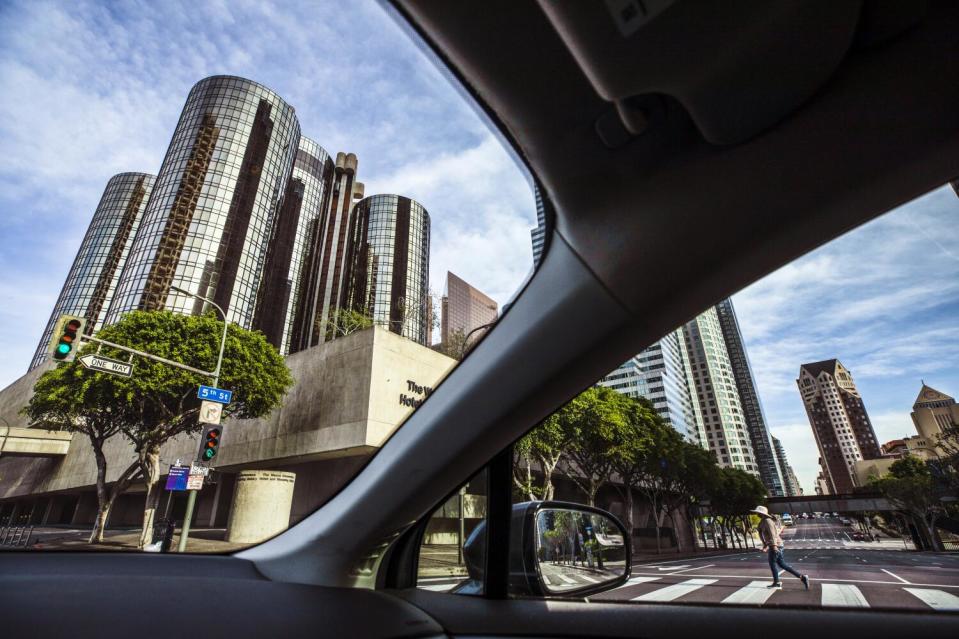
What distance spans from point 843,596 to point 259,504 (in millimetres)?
6504

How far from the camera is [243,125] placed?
2082 inches

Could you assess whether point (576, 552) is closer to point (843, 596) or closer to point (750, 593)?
point (750, 593)

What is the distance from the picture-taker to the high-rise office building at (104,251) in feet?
144

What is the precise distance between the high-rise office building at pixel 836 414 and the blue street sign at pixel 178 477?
13382 millimetres

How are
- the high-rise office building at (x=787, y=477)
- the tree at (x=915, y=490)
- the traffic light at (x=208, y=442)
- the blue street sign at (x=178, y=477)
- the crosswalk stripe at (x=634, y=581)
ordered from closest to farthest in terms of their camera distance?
the crosswalk stripe at (x=634, y=581), the tree at (x=915, y=490), the high-rise office building at (x=787, y=477), the traffic light at (x=208, y=442), the blue street sign at (x=178, y=477)

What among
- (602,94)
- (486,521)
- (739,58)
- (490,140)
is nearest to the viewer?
(739,58)

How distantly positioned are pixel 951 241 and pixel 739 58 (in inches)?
33.8

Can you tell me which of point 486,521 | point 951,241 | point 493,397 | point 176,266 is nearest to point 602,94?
point 493,397

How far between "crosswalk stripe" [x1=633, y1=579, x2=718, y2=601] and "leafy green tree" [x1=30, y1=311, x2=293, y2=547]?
18.1m

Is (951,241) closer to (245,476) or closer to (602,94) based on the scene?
(602,94)

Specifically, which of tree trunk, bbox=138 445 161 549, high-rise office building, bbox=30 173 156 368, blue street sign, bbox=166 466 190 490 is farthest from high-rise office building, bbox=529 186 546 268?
high-rise office building, bbox=30 173 156 368

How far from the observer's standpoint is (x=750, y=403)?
6.77 feet

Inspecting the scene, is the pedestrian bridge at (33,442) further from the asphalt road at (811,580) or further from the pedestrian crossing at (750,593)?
the asphalt road at (811,580)

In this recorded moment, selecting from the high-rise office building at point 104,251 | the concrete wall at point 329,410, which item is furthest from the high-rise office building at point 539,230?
the high-rise office building at point 104,251
